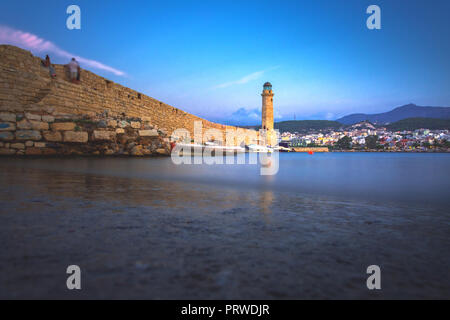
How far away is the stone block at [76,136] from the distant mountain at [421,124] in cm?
9266

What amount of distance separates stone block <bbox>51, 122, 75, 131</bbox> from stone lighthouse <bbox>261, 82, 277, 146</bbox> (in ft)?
119

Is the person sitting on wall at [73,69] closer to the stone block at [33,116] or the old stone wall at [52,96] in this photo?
the old stone wall at [52,96]

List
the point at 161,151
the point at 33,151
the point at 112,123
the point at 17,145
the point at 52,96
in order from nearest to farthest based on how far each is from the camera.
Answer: the point at 17,145
the point at 33,151
the point at 112,123
the point at 52,96
the point at 161,151

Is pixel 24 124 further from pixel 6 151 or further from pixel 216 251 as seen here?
pixel 216 251

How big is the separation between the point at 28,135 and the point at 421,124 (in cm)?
10234

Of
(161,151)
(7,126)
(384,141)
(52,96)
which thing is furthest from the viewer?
(384,141)

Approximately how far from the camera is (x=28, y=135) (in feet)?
25.6

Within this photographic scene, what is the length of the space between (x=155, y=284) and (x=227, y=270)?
0.86ft

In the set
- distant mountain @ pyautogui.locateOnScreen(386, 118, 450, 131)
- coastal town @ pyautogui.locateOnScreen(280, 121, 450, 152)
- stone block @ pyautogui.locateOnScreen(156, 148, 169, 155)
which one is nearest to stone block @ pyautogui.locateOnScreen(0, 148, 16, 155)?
stone block @ pyautogui.locateOnScreen(156, 148, 169, 155)

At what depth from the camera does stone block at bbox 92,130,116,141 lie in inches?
359

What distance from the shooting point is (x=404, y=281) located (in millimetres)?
919

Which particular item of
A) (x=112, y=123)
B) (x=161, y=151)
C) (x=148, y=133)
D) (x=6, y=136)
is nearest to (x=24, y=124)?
(x=6, y=136)

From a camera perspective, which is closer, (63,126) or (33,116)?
(33,116)

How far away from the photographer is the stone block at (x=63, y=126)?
8180mm
